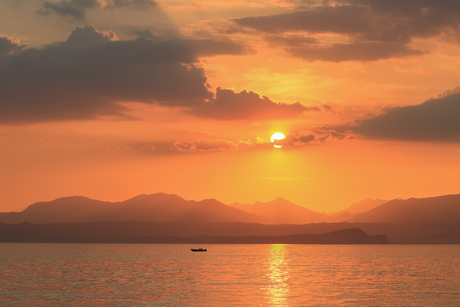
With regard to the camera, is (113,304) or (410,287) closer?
(113,304)

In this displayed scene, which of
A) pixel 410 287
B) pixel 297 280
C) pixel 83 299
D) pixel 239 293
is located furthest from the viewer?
pixel 297 280

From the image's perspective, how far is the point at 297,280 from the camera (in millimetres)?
132375

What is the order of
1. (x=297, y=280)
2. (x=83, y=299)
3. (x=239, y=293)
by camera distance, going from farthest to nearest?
1. (x=297, y=280)
2. (x=239, y=293)
3. (x=83, y=299)

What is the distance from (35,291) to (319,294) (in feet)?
186

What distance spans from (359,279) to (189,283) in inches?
1858

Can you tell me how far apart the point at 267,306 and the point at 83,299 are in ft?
110

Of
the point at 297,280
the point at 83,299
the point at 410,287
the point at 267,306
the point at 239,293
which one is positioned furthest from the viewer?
the point at 297,280

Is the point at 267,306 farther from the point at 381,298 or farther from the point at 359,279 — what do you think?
the point at 359,279

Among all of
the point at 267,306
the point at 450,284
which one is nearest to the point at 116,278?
the point at 267,306

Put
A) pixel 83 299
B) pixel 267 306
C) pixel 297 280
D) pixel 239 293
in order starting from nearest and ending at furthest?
pixel 267 306 < pixel 83 299 < pixel 239 293 < pixel 297 280

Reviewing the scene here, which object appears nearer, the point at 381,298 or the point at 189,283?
the point at 381,298

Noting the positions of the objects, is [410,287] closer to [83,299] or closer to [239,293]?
[239,293]

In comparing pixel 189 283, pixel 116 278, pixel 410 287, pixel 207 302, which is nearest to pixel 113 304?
pixel 207 302

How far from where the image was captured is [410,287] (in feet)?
393
